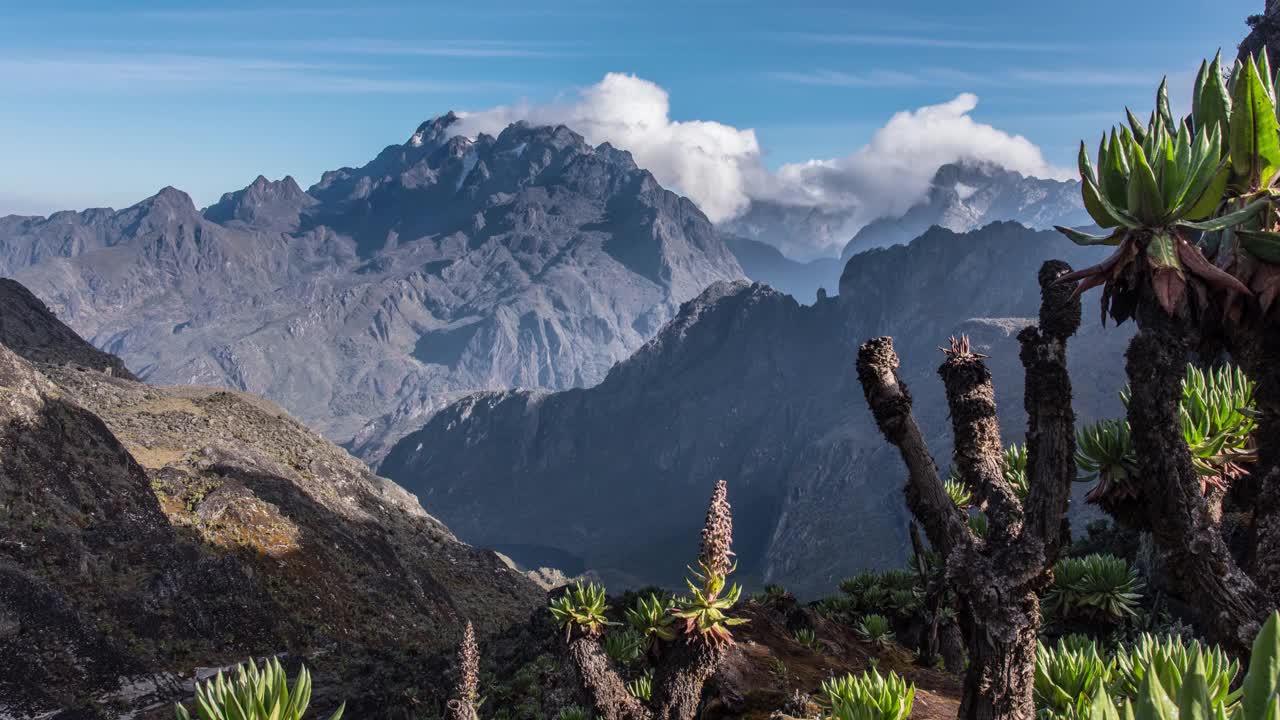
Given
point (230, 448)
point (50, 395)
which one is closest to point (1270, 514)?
point (50, 395)

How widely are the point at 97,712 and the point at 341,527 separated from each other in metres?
31.5

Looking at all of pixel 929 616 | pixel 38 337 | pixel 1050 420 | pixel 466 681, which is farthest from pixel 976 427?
pixel 38 337

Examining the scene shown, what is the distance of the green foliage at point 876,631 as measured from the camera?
→ 52.9 feet

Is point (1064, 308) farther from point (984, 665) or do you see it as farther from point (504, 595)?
point (504, 595)

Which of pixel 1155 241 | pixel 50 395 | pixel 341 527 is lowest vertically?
pixel 341 527

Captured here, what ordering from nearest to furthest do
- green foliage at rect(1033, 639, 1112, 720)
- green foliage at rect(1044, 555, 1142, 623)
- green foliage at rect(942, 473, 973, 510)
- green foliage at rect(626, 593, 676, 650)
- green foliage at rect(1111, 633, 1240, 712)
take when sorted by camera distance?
green foliage at rect(1111, 633, 1240, 712) → green foliage at rect(1033, 639, 1112, 720) → green foliage at rect(626, 593, 676, 650) → green foliage at rect(1044, 555, 1142, 623) → green foliage at rect(942, 473, 973, 510)

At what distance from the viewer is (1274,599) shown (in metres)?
6.25

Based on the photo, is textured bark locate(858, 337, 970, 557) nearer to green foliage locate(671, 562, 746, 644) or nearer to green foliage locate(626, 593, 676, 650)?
green foliage locate(671, 562, 746, 644)

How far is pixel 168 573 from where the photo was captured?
123ft

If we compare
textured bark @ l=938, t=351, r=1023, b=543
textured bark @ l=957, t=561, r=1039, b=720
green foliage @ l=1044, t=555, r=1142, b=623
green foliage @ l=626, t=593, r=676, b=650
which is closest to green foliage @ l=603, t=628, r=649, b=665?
green foliage @ l=626, t=593, r=676, b=650

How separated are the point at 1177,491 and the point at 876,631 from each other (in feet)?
35.9

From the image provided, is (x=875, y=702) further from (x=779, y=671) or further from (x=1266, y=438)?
(x=779, y=671)

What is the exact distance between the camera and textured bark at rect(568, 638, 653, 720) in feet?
31.1

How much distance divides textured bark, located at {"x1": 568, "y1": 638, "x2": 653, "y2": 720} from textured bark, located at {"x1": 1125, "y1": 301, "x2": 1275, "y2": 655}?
6.18m
